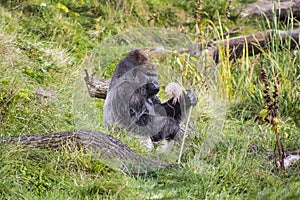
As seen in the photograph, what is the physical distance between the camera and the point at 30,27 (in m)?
7.68

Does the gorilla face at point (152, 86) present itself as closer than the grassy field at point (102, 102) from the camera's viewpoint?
No

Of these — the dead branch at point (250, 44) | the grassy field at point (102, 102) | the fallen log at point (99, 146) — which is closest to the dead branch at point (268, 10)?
the grassy field at point (102, 102)

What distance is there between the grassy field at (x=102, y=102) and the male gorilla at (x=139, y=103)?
156 mm

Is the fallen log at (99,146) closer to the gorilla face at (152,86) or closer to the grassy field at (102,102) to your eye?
the grassy field at (102,102)

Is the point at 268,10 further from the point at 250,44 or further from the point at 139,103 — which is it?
the point at 139,103

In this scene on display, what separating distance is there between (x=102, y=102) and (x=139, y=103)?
1.62 m

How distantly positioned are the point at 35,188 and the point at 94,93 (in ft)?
6.31

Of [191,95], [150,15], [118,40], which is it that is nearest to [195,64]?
[118,40]

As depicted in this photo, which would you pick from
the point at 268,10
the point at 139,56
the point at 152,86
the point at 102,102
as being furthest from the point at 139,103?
the point at 268,10

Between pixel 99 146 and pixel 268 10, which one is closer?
pixel 99 146

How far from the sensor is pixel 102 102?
6.23 meters

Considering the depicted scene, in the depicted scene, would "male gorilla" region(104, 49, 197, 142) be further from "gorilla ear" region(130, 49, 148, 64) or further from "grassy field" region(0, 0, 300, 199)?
"grassy field" region(0, 0, 300, 199)

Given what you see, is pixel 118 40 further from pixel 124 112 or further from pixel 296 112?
pixel 296 112

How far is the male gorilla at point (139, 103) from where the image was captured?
465 cm
